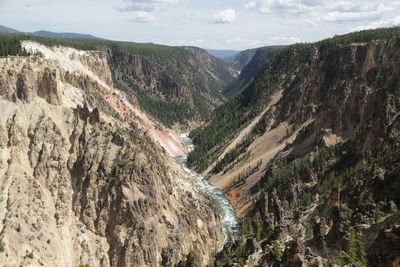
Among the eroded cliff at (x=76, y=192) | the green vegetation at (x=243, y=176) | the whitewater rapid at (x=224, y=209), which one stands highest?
the eroded cliff at (x=76, y=192)

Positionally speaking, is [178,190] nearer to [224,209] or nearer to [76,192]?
[76,192]

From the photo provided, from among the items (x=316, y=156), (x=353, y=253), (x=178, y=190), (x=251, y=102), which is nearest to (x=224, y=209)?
(x=178, y=190)

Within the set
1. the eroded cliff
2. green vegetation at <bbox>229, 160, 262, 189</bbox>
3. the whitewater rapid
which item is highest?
the eroded cliff

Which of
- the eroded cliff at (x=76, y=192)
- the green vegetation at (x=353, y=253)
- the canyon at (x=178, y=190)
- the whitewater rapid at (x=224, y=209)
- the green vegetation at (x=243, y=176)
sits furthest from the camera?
the green vegetation at (x=243, y=176)

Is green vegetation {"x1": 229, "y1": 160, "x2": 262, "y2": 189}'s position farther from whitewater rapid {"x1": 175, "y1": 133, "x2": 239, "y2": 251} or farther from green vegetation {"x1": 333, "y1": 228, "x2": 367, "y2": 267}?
green vegetation {"x1": 333, "y1": 228, "x2": 367, "y2": 267}

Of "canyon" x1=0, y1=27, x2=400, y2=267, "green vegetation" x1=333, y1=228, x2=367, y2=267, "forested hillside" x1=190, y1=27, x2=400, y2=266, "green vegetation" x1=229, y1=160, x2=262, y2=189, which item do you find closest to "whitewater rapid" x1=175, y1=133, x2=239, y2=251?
"canyon" x1=0, y1=27, x2=400, y2=267

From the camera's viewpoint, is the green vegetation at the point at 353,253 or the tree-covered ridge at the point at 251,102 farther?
the tree-covered ridge at the point at 251,102

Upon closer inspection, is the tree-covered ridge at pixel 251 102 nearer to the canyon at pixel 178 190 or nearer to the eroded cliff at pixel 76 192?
the canyon at pixel 178 190

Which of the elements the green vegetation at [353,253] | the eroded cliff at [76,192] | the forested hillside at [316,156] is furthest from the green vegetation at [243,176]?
the green vegetation at [353,253]

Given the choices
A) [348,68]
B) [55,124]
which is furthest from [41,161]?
[348,68]

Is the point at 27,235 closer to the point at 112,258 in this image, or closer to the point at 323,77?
the point at 112,258

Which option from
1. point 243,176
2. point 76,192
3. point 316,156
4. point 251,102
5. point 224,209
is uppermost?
point 251,102

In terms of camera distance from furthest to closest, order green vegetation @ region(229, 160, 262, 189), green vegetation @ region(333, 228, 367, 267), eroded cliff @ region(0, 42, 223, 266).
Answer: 1. green vegetation @ region(229, 160, 262, 189)
2. eroded cliff @ region(0, 42, 223, 266)
3. green vegetation @ region(333, 228, 367, 267)
